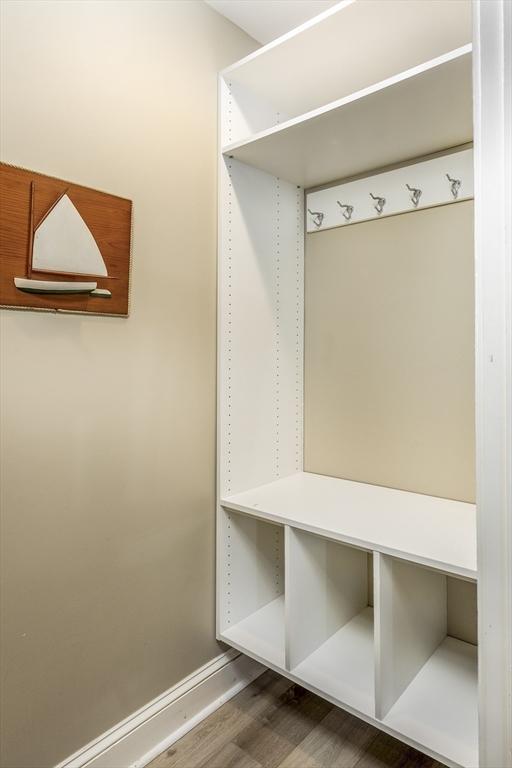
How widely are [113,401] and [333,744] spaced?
1331 mm

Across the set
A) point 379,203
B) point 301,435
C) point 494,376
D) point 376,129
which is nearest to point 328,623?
point 301,435

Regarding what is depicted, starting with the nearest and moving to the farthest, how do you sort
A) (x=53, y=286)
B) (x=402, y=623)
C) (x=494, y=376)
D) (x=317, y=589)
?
1. (x=494, y=376)
2. (x=53, y=286)
3. (x=402, y=623)
4. (x=317, y=589)

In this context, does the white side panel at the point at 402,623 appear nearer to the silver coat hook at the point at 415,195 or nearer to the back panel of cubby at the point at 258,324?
the back panel of cubby at the point at 258,324

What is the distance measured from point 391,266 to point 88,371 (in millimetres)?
1166

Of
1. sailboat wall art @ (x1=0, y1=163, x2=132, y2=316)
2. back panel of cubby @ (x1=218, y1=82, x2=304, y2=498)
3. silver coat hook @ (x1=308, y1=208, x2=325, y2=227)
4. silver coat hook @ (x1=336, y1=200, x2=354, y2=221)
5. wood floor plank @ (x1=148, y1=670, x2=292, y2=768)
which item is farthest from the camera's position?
silver coat hook @ (x1=308, y1=208, x2=325, y2=227)

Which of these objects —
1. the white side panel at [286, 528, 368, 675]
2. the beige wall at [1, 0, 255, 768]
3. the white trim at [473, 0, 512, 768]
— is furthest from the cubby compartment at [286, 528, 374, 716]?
the white trim at [473, 0, 512, 768]

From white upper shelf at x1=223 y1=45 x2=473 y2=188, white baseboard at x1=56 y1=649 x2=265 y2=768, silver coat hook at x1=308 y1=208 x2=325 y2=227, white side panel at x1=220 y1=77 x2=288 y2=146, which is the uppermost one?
white side panel at x1=220 y1=77 x2=288 y2=146

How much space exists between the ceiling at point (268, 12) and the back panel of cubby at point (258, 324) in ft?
0.86

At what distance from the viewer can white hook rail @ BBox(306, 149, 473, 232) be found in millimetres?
1622

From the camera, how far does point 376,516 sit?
1536 mm

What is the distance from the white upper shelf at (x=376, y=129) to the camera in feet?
4.07

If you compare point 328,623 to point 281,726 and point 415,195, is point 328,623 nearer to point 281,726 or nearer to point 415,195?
point 281,726

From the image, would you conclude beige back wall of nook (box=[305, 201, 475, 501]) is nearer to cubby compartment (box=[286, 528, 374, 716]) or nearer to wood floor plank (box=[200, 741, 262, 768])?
cubby compartment (box=[286, 528, 374, 716])

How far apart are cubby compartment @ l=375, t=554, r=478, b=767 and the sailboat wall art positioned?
43.3 inches
